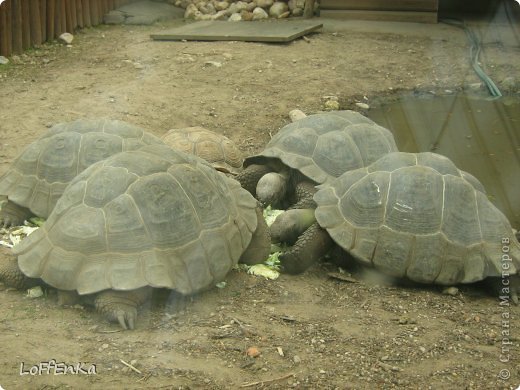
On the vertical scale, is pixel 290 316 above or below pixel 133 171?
below

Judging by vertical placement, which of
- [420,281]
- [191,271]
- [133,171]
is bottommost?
[420,281]

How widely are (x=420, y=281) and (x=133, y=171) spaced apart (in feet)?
7.25

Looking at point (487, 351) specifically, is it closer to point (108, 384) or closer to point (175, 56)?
point (108, 384)

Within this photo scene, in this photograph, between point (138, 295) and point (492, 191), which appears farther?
point (492, 191)

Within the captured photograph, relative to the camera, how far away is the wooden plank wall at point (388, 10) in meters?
13.2

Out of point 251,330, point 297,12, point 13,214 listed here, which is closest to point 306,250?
point 251,330

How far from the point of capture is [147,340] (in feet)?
13.4

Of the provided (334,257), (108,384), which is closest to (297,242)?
(334,257)

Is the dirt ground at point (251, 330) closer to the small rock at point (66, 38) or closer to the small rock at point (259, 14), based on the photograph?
the small rock at point (66, 38)

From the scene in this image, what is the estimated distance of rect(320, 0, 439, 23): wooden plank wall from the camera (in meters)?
13.2

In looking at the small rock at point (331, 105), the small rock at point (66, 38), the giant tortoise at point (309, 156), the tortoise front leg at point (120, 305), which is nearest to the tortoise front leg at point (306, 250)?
the giant tortoise at point (309, 156)

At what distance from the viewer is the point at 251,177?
6.55m

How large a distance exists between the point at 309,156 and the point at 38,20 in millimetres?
6415

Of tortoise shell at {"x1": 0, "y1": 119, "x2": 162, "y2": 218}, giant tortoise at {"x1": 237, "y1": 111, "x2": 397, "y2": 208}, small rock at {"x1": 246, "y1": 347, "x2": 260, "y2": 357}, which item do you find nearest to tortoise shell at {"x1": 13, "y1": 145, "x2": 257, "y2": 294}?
small rock at {"x1": 246, "y1": 347, "x2": 260, "y2": 357}
